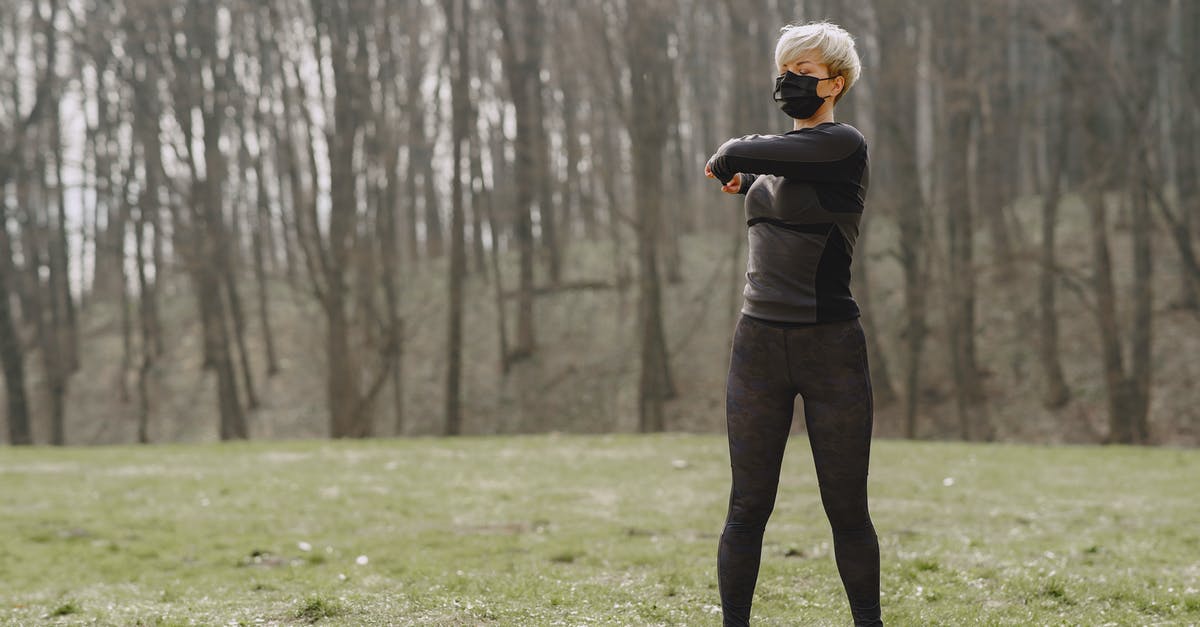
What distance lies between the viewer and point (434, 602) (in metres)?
5.26

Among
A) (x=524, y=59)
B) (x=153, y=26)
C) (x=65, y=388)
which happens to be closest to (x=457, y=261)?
(x=524, y=59)

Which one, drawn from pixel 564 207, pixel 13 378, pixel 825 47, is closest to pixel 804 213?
pixel 825 47

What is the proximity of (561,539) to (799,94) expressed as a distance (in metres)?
4.99

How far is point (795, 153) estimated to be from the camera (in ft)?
12.2

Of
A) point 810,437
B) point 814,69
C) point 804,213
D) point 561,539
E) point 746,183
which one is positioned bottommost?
point 561,539

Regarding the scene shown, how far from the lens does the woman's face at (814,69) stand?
3828 millimetres

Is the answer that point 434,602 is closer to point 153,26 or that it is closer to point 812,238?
point 812,238

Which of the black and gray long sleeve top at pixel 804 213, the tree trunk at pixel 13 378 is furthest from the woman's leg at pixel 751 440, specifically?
the tree trunk at pixel 13 378

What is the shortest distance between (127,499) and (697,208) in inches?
1241

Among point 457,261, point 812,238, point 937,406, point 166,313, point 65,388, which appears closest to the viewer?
point 812,238

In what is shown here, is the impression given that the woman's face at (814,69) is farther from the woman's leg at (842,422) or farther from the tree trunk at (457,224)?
the tree trunk at (457,224)

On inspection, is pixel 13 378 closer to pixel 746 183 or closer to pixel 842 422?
pixel 746 183

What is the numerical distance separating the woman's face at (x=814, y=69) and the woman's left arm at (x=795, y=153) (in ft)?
0.60

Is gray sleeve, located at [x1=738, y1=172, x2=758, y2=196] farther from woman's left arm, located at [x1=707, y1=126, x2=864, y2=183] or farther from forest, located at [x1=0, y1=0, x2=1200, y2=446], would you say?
forest, located at [x1=0, y1=0, x2=1200, y2=446]
